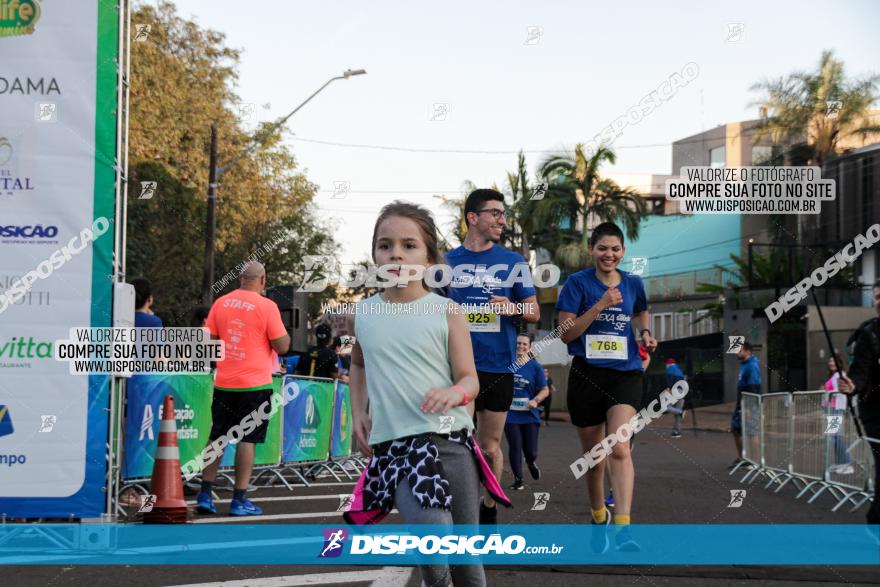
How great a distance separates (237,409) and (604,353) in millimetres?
3209

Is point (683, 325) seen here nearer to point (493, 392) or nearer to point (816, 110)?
point (816, 110)

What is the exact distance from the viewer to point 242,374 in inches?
347

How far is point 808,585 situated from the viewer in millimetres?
6039

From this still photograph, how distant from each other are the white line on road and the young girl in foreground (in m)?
1.87

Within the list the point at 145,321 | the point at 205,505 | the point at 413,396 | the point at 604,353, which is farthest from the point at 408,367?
the point at 145,321

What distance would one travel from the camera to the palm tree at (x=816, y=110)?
43.5 metres

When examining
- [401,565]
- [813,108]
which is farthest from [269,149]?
[401,565]

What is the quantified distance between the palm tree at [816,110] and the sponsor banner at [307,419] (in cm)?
3463

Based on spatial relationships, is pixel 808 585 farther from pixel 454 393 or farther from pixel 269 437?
pixel 269 437

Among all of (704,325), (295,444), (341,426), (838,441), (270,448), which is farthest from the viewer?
(704,325)

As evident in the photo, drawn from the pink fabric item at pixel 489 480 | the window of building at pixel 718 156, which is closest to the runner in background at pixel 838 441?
the pink fabric item at pixel 489 480

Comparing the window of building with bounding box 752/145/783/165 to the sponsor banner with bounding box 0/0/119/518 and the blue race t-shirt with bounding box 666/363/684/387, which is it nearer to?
the blue race t-shirt with bounding box 666/363/684/387

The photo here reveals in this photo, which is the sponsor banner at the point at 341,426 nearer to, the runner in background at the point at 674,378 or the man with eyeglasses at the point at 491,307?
the man with eyeglasses at the point at 491,307

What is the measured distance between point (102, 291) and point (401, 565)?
2.62m
